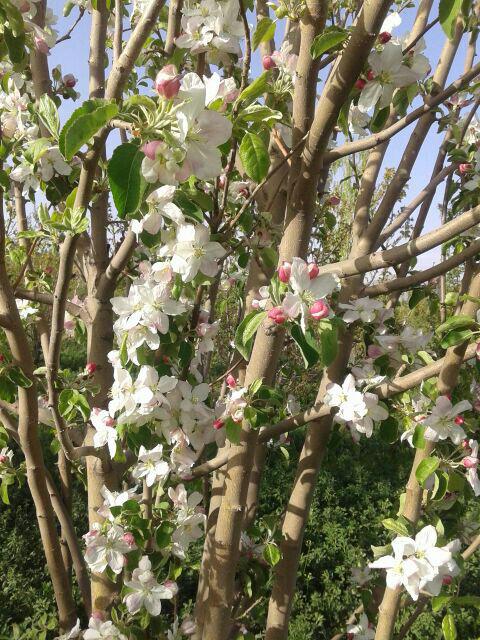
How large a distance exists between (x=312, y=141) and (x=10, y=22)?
61 cm

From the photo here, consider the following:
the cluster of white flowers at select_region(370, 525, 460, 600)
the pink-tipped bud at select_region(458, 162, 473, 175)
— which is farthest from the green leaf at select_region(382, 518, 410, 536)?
the pink-tipped bud at select_region(458, 162, 473, 175)

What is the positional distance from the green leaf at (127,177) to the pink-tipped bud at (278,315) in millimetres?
326

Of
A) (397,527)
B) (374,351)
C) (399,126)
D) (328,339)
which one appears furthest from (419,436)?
(399,126)

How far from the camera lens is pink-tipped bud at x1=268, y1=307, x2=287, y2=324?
3.12ft

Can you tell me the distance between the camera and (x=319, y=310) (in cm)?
91

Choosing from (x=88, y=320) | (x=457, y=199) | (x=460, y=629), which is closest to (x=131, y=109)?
→ (x=88, y=320)

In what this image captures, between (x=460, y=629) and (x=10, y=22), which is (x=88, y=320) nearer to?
(x=10, y=22)

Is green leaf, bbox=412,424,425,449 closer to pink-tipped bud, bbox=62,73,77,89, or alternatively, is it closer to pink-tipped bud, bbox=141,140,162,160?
pink-tipped bud, bbox=141,140,162,160

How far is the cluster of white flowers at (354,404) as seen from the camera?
126 centimetres

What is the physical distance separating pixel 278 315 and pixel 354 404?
16.5 inches

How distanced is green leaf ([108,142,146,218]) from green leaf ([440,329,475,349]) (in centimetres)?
70

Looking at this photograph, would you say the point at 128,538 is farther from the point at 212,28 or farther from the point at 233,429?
the point at 212,28

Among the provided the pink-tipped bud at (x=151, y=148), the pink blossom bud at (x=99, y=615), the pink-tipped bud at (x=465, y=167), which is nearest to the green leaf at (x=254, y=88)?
the pink-tipped bud at (x=151, y=148)

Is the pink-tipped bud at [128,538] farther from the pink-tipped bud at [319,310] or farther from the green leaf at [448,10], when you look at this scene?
the green leaf at [448,10]
